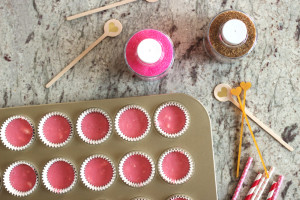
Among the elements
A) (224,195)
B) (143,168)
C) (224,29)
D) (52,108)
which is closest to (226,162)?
(224,195)

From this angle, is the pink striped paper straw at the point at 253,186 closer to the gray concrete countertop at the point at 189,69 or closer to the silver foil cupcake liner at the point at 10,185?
the gray concrete countertop at the point at 189,69

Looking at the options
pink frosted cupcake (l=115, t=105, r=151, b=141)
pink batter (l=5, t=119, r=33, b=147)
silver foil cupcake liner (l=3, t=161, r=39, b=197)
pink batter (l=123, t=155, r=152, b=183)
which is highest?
pink frosted cupcake (l=115, t=105, r=151, b=141)

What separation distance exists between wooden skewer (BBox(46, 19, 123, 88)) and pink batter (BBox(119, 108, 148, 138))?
0.21 meters

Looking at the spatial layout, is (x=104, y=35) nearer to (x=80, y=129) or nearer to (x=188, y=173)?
(x=80, y=129)

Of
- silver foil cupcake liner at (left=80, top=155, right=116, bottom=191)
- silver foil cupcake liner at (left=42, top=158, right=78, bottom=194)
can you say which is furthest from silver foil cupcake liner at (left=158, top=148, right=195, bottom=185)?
silver foil cupcake liner at (left=42, top=158, right=78, bottom=194)

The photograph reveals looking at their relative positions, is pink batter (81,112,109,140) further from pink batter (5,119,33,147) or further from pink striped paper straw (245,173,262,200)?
pink striped paper straw (245,173,262,200)

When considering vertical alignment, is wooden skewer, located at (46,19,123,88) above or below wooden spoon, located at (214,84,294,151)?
above

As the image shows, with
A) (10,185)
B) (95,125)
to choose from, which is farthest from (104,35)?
(10,185)

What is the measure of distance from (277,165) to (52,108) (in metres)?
0.65

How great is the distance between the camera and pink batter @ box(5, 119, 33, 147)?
0.99 m

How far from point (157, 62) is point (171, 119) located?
165mm

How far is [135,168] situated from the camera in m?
0.98

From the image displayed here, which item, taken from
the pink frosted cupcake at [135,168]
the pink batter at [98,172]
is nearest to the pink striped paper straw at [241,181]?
the pink frosted cupcake at [135,168]

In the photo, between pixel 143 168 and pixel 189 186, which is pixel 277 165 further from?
pixel 143 168
